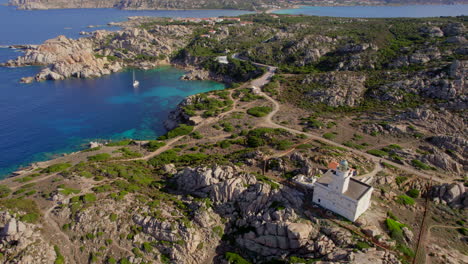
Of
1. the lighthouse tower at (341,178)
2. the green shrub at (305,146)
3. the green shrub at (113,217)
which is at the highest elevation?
the lighthouse tower at (341,178)

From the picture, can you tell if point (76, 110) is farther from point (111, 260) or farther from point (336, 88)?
point (336, 88)

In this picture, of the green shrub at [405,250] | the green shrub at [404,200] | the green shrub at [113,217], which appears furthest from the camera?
the green shrub at [404,200]

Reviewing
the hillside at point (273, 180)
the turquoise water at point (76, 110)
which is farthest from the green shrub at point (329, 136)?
the turquoise water at point (76, 110)

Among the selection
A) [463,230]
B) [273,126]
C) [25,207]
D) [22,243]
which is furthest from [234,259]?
[273,126]

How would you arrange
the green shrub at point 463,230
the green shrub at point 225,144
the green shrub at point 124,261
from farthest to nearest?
the green shrub at point 225,144 → the green shrub at point 463,230 → the green shrub at point 124,261

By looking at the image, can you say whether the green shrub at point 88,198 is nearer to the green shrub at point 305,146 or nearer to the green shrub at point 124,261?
the green shrub at point 124,261

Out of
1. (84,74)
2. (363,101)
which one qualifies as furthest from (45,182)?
(84,74)

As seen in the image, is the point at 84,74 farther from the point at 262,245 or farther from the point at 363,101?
the point at 262,245
